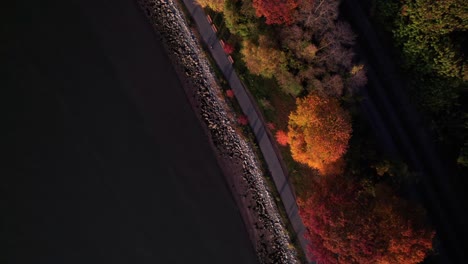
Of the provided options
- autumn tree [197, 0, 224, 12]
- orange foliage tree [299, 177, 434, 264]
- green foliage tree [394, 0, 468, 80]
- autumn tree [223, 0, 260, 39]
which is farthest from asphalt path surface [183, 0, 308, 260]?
green foliage tree [394, 0, 468, 80]

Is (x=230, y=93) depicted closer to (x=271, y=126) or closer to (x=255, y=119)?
(x=255, y=119)

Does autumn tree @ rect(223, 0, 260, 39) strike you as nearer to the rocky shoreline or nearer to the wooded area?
the wooded area

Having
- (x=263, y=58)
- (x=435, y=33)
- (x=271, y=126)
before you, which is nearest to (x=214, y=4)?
(x=263, y=58)

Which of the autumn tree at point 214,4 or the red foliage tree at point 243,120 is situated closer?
the autumn tree at point 214,4

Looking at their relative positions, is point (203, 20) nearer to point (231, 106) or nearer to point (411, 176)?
point (231, 106)

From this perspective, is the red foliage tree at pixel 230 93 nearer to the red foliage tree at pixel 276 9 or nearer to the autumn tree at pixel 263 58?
the autumn tree at pixel 263 58

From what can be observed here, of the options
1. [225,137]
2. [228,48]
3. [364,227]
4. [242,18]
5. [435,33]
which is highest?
[242,18]

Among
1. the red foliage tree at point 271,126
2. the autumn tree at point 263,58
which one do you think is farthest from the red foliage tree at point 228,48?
the red foliage tree at point 271,126
